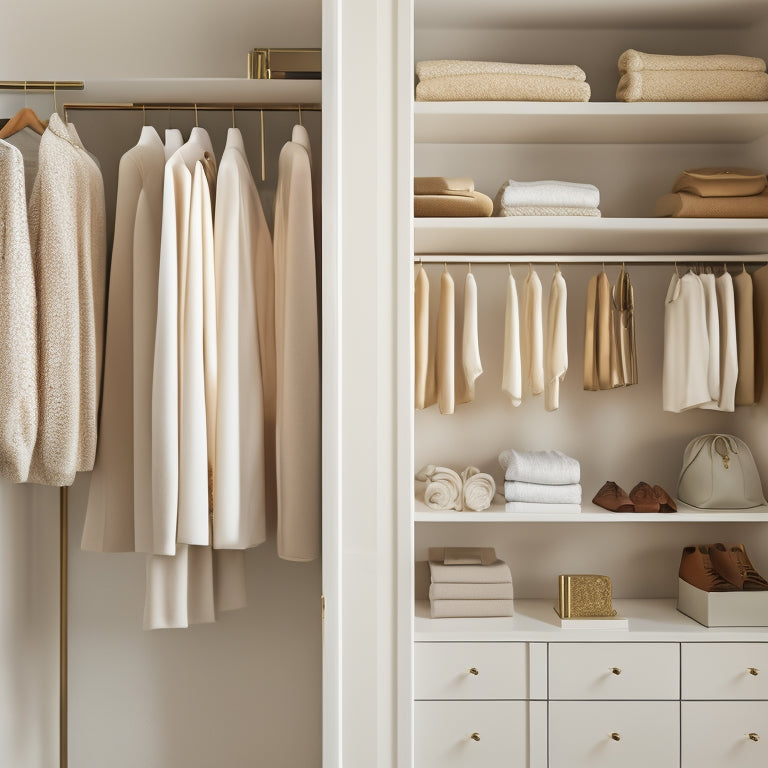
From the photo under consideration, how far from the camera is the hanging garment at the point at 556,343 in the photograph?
Result: 2.02 m

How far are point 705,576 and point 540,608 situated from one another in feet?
1.46

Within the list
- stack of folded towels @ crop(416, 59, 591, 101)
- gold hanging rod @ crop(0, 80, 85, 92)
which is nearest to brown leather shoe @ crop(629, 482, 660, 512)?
stack of folded towels @ crop(416, 59, 591, 101)

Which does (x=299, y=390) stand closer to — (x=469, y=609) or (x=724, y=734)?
(x=469, y=609)

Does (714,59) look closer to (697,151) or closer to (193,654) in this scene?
(697,151)

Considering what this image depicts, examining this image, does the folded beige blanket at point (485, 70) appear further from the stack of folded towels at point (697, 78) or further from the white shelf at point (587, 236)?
the white shelf at point (587, 236)

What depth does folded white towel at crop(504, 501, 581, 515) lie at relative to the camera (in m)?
1.96

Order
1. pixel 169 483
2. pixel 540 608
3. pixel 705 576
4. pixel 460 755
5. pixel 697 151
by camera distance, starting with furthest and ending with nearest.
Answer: pixel 697 151 → pixel 540 608 → pixel 705 576 → pixel 460 755 → pixel 169 483

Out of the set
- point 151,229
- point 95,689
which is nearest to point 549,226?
point 151,229

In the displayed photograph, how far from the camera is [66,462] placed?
172 cm

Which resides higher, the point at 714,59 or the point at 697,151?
the point at 714,59

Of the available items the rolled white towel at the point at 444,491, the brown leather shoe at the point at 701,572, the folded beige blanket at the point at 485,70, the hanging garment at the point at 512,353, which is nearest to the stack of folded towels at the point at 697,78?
the folded beige blanket at the point at 485,70

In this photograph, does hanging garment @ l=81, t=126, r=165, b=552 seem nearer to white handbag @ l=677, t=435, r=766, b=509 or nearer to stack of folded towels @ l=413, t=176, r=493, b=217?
stack of folded towels @ l=413, t=176, r=493, b=217

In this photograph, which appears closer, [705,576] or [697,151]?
[705,576]

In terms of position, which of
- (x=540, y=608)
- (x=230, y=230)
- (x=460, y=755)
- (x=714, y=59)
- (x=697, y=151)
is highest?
(x=714, y=59)
